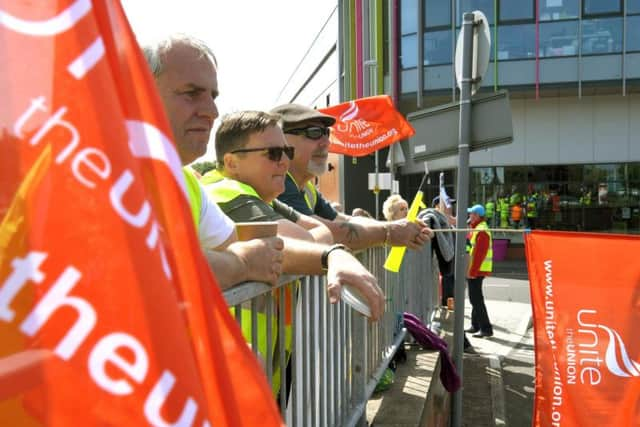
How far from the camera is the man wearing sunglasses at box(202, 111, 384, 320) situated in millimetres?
2098

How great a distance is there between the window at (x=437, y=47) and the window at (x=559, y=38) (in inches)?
116

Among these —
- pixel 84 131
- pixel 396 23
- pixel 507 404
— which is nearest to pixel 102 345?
pixel 84 131

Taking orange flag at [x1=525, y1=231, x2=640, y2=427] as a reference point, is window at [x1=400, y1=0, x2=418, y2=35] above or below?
above

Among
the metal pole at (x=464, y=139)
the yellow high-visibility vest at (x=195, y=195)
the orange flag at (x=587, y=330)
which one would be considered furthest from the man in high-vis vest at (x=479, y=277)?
the yellow high-visibility vest at (x=195, y=195)

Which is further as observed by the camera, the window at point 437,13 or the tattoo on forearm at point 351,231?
the window at point 437,13

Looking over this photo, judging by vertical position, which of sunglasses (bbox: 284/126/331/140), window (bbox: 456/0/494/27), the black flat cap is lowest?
sunglasses (bbox: 284/126/331/140)

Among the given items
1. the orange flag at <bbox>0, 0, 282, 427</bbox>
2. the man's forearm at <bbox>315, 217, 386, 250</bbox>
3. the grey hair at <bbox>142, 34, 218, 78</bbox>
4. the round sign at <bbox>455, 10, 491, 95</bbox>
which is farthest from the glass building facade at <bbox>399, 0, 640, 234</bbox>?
the orange flag at <bbox>0, 0, 282, 427</bbox>

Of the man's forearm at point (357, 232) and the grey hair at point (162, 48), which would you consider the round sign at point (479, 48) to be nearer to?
the man's forearm at point (357, 232)

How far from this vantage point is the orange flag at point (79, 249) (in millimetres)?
729

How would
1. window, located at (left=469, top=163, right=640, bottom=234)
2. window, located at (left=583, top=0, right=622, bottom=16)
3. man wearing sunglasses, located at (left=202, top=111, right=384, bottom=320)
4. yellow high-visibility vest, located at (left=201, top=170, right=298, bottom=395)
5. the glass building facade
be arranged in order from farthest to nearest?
window, located at (left=469, top=163, right=640, bottom=234) → the glass building facade → window, located at (left=583, top=0, right=622, bottom=16) → man wearing sunglasses, located at (left=202, top=111, right=384, bottom=320) → yellow high-visibility vest, located at (left=201, top=170, right=298, bottom=395)

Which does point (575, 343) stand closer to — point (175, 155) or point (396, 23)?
point (175, 155)

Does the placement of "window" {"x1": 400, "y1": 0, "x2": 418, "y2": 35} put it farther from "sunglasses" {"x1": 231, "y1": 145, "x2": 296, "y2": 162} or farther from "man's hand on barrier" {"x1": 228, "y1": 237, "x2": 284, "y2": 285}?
"man's hand on barrier" {"x1": 228, "y1": 237, "x2": 284, "y2": 285}

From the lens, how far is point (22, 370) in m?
0.72

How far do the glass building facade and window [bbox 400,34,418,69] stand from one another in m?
0.08
